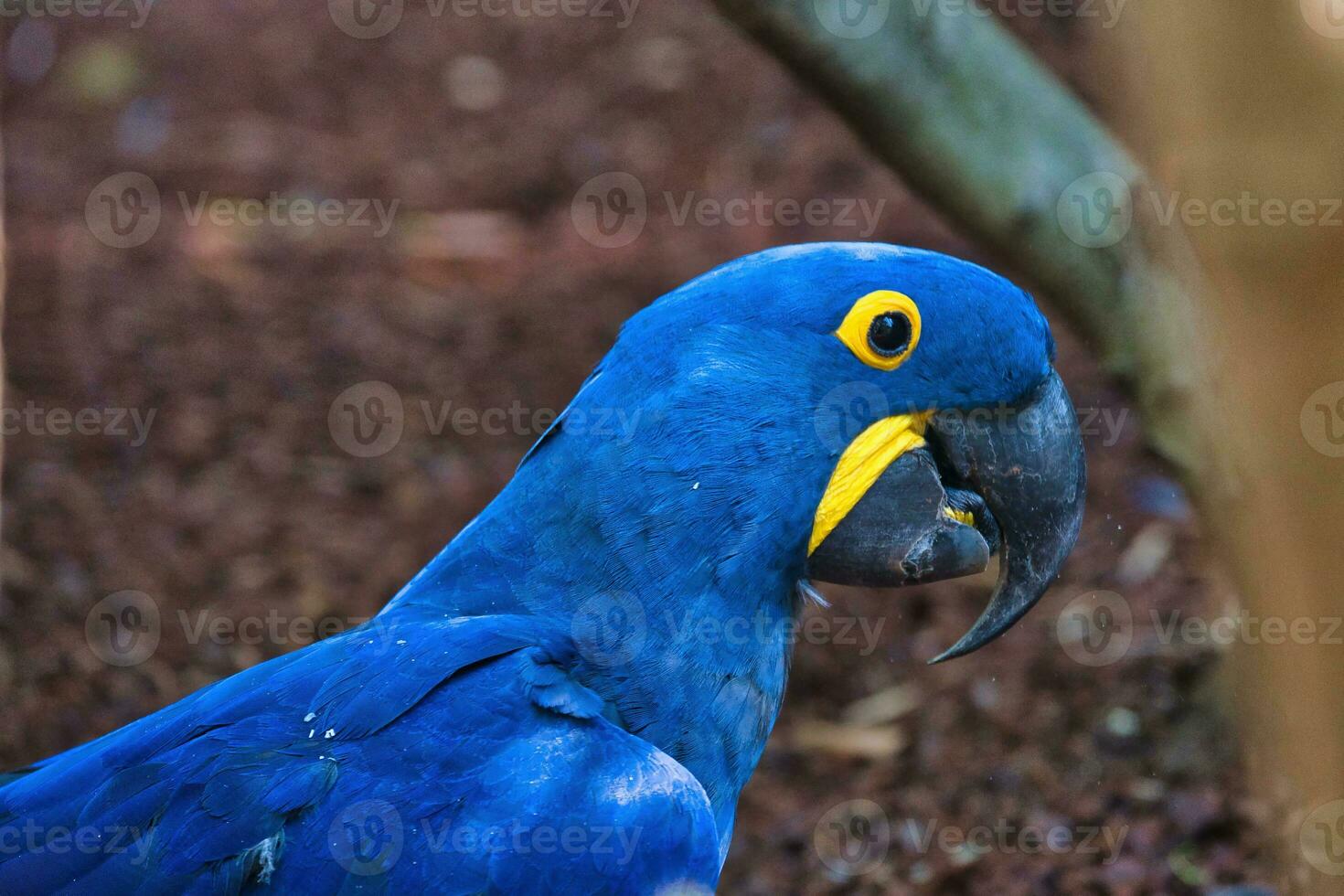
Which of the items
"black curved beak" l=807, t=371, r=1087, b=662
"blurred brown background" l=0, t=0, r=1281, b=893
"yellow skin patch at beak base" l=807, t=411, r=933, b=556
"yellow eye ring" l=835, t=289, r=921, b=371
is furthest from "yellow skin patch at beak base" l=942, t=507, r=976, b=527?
"blurred brown background" l=0, t=0, r=1281, b=893

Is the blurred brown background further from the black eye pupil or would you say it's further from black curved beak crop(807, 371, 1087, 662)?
the black eye pupil

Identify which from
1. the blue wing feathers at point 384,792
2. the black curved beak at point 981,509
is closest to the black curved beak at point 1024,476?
the black curved beak at point 981,509

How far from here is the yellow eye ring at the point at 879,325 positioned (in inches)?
106

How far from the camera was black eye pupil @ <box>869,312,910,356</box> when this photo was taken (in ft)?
8.80

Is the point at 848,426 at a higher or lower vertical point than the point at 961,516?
higher

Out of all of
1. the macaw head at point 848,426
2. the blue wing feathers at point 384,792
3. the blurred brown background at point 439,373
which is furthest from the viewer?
the blurred brown background at point 439,373

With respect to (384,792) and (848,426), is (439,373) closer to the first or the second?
(848,426)

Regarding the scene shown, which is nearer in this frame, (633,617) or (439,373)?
(633,617)

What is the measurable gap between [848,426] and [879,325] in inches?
8.0

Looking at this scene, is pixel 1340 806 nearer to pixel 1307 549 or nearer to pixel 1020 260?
pixel 1307 549

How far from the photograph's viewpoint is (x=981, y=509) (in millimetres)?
2758

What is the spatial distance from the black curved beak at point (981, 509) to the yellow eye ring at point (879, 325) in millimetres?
188

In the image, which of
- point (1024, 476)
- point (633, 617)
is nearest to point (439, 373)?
point (633, 617)

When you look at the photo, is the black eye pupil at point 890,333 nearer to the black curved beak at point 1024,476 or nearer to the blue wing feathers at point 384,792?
the black curved beak at point 1024,476
